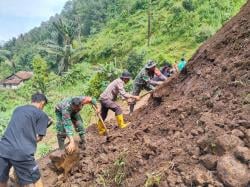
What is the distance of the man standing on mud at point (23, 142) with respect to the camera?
4.69 metres

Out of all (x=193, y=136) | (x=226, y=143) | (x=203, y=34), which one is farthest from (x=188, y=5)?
(x=226, y=143)

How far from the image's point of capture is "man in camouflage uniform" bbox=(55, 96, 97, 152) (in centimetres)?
590

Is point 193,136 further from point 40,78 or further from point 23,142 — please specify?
point 40,78

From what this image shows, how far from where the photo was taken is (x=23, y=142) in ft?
15.5

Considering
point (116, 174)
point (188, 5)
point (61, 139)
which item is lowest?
point (188, 5)

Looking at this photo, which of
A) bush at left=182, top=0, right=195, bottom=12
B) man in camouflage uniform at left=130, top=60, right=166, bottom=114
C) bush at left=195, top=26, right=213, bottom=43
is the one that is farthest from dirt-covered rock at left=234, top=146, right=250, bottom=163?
bush at left=182, top=0, right=195, bottom=12

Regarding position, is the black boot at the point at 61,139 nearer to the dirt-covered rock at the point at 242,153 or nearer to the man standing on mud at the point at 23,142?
the man standing on mud at the point at 23,142

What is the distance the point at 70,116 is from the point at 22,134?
5.18 feet

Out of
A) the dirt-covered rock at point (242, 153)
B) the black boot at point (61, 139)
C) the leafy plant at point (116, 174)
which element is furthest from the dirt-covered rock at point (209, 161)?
the black boot at point (61, 139)

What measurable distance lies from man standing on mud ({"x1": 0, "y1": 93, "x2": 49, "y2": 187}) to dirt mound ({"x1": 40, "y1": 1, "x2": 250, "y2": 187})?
91 centimetres

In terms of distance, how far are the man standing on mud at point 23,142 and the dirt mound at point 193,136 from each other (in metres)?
0.91

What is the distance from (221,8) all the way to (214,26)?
9.93ft

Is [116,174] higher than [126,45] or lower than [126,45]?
higher

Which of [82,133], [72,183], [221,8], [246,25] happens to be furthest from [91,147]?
[221,8]
